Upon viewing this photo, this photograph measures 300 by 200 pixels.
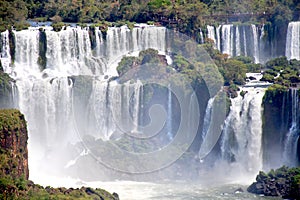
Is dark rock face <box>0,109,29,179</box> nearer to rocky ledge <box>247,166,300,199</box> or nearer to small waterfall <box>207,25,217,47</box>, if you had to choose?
rocky ledge <box>247,166,300,199</box>

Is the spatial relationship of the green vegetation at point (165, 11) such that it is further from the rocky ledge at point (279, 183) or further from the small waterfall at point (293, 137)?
the rocky ledge at point (279, 183)

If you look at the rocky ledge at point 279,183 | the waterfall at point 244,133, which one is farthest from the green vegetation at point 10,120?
the waterfall at point 244,133

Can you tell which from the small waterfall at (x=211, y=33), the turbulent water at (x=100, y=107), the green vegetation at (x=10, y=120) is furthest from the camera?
the small waterfall at (x=211, y=33)

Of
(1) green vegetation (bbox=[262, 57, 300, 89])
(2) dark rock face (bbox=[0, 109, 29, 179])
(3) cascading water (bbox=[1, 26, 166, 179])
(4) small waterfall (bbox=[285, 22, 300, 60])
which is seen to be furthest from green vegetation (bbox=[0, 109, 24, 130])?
(4) small waterfall (bbox=[285, 22, 300, 60])

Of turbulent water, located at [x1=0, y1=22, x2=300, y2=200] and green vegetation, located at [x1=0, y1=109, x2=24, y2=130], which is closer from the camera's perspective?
green vegetation, located at [x1=0, y1=109, x2=24, y2=130]

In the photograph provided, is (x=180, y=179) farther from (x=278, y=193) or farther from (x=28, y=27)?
(x=28, y=27)
